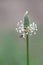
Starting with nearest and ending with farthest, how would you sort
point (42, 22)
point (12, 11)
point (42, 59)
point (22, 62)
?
point (22, 62)
point (42, 59)
point (42, 22)
point (12, 11)

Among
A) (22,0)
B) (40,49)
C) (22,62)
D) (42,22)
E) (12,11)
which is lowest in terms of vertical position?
(22,62)

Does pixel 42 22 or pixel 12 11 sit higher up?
pixel 12 11

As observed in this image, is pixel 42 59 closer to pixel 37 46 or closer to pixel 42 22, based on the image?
pixel 37 46

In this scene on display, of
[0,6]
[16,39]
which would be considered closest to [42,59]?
[16,39]

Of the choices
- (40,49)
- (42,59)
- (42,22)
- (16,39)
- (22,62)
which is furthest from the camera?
(42,22)

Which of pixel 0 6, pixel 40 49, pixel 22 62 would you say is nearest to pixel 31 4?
pixel 0 6

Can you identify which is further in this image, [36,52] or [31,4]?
[31,4]

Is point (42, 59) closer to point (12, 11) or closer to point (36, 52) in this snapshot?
point (36, 52)
